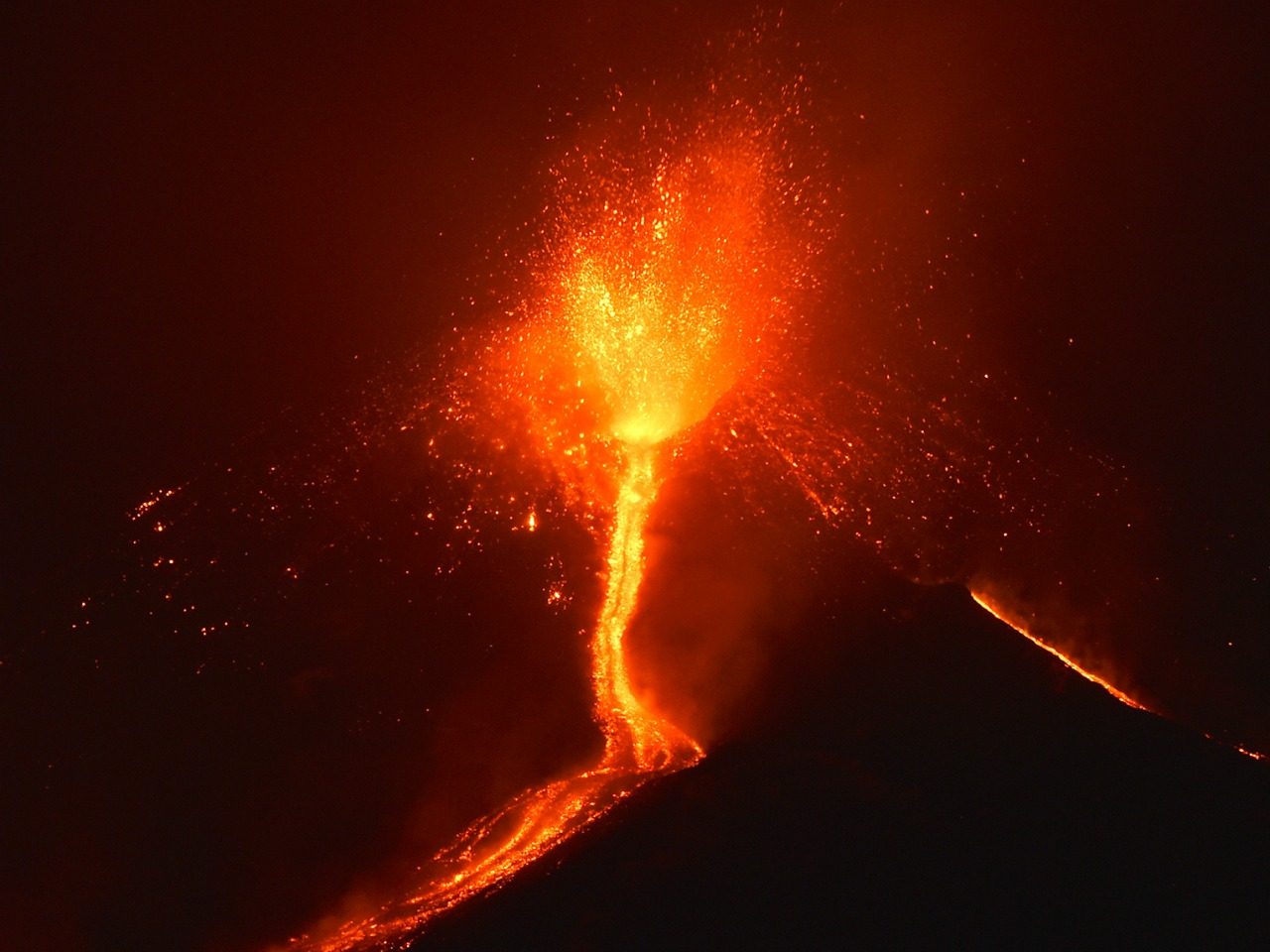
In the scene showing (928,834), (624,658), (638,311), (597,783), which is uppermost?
(638,311)

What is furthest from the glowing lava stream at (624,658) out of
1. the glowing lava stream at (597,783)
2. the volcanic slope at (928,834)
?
the volcanic slope at (928,834)

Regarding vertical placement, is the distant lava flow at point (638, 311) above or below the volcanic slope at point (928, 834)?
above

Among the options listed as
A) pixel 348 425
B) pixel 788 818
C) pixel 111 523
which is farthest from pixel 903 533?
pixel 111 523

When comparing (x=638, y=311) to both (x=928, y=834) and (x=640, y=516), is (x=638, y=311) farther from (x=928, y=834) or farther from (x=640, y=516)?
(x=928, y=834)

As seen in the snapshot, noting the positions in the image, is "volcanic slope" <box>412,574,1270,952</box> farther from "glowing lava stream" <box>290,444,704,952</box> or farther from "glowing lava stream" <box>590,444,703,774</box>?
"glowing lava stream" <box>590,444,703,774</box>

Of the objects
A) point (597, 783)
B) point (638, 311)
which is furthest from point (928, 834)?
point (638, 311)

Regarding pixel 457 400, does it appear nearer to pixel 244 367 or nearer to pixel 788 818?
pixel 244 367

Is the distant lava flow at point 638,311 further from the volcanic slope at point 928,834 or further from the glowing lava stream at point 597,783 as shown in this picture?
the volcanic slope at point 928,834
